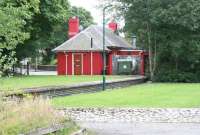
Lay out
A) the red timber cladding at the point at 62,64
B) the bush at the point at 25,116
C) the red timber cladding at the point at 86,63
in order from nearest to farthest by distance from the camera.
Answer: the bush at the point at 25,116 < the red timber cladding at the point at 86,63 < the red timber cladding at the point at 62,64

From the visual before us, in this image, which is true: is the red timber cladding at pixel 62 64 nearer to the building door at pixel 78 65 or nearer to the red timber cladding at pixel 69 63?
the red timber cladding at pixel 69 63

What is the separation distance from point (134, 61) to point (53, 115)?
49718mm

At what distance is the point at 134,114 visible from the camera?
2466 centimetres

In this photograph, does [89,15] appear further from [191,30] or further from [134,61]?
[191,30]

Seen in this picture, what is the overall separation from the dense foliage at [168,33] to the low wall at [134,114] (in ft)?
96.9

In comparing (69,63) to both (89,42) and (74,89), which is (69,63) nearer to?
(89,42)

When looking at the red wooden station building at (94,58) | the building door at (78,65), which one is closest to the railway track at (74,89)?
the red wooden station building at (94,58)

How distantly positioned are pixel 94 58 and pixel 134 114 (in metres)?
43.4

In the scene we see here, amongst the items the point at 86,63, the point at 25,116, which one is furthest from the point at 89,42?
the point at 25,116

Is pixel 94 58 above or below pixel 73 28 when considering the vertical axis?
below

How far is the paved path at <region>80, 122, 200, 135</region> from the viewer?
1894 cm

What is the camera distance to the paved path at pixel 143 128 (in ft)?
62.1

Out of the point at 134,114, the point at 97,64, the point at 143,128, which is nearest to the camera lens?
the point at 143,128

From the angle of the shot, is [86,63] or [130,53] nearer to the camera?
[86,63]
